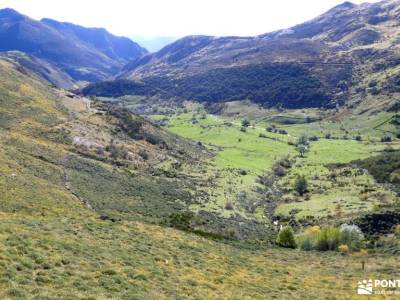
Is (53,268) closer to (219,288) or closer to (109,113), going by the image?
(219,288)

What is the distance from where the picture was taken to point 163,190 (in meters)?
89.0

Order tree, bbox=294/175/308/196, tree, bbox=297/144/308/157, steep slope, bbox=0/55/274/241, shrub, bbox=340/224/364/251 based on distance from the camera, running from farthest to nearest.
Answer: tree, bbox=297/144/308/157, tree, bbox=294/175/308/196, steep slope, bbox=0/55/274/241, shrub, bbox=340/224/364/251

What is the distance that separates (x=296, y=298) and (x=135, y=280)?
39.6ft

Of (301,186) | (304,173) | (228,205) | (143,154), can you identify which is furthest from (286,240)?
(304,173)

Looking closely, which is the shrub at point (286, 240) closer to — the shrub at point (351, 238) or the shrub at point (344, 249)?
the shrub at point (351, 238)

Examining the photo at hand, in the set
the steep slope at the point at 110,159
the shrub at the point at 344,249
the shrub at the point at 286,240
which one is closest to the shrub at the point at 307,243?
the shrub at the point at 286,240

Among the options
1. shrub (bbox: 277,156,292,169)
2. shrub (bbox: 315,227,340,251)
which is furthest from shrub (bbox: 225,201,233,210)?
shrub (bbox: 277,156,292,169)

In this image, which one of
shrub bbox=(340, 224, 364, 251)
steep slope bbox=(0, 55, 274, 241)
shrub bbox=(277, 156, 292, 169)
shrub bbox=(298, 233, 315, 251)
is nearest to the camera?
shrub bbox=(298, 233, 315, 251)

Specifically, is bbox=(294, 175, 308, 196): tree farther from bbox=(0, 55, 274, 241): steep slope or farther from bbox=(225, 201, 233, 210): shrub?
bbox=(225, 201, 233, 210): shrub

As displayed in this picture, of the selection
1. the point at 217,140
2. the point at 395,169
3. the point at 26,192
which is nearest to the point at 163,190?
the point at 26,192

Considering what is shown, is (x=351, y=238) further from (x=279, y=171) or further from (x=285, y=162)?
(x=285, y=162)

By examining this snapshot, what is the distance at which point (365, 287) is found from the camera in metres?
35.5

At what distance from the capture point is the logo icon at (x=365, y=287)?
34.3 m

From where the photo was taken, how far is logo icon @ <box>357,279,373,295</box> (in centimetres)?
3426
